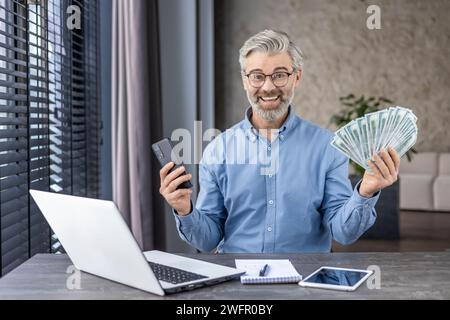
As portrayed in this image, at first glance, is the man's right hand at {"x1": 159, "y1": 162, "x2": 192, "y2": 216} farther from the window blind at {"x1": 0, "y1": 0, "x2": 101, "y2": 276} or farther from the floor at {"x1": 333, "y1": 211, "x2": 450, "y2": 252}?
the floor at {"x1": 333, "y1": 211, "x2": 450, "y2": 252}

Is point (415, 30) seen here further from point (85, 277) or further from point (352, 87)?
point (85, 277)

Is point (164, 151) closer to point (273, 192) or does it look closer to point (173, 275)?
point (173, 275)

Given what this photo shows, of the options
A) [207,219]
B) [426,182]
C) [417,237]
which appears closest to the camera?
[207,219]

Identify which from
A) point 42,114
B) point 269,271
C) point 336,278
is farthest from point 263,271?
point 42,114

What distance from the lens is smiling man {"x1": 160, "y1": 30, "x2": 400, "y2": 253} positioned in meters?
2.00

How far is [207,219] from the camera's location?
79.2 inches

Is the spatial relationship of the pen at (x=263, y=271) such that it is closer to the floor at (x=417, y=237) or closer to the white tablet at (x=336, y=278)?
the white tablet at (x=336, y=278)

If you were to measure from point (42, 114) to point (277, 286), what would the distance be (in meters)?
1.62

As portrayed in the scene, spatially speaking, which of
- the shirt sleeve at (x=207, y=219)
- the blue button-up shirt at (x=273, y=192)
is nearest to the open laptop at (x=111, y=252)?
the shirt sleeve at (x=207, y=219)

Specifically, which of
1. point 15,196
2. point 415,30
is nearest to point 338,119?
point 415,30

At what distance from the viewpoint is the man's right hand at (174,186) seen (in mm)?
1503

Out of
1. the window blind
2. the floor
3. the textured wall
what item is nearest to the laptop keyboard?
the window blind

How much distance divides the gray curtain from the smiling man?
0.98m

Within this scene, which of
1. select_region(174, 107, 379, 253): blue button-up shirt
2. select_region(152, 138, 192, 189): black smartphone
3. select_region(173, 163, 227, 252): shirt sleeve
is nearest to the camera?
select_region(152, 138, 192, 189): black smartphone
